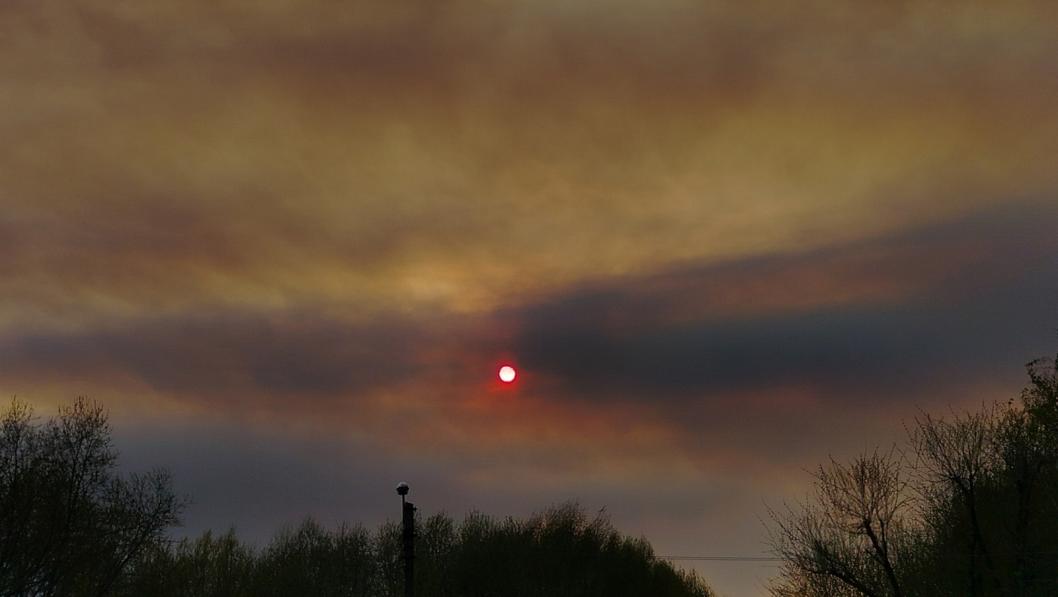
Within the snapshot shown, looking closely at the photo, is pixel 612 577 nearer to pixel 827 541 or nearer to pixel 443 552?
pixel 443 552

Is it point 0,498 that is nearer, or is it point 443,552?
point 0,498

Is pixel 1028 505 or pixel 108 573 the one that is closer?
pixel 1028 505

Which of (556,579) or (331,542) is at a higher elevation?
(331,542)

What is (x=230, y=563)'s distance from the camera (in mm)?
73625

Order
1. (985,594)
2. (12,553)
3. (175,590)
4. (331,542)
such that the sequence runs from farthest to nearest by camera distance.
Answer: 1. (331,542)
2. (175,590)
3. (12,553)
4. (985,594)

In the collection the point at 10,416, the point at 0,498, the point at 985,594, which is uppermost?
the point at 10,416

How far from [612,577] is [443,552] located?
38.2ft

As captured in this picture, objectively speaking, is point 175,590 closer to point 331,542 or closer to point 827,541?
point 331,542

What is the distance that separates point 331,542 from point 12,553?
30145 millimetres

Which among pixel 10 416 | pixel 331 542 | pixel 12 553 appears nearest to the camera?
pixel 12 553

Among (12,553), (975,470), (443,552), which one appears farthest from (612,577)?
(12,553)

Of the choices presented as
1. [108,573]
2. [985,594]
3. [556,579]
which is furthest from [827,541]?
[108,573]

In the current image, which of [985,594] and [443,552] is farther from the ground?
[443,552]

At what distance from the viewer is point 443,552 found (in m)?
73.5
